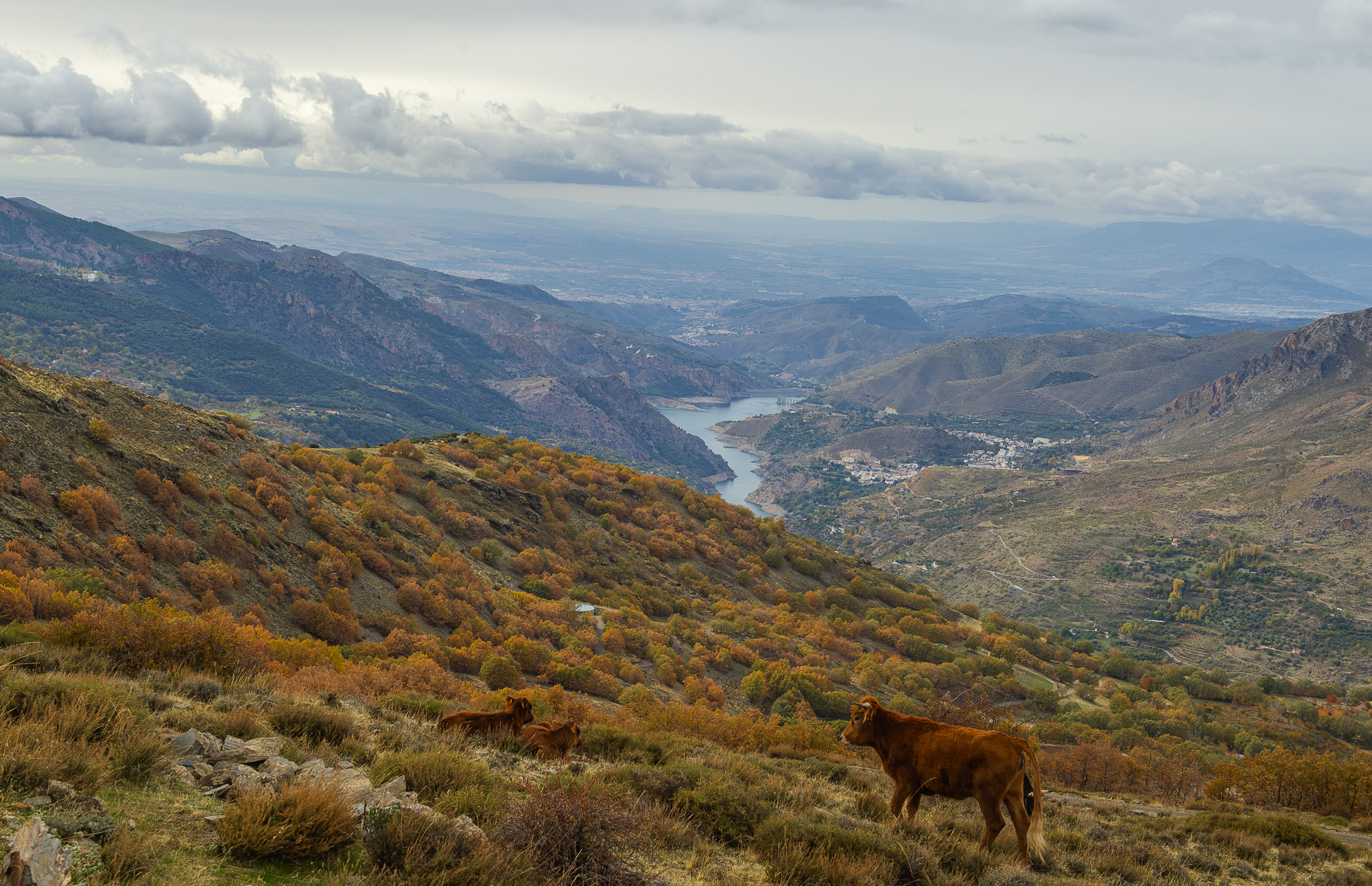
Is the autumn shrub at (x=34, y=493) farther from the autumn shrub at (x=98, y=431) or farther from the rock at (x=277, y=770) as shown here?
the rock at (x=277, y=770)

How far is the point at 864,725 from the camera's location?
923cm

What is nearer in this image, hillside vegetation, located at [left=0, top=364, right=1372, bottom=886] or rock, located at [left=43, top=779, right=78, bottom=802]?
rock, located at [left=43, top=779, right=78, bottom=802]

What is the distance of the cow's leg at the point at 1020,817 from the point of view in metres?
8.51

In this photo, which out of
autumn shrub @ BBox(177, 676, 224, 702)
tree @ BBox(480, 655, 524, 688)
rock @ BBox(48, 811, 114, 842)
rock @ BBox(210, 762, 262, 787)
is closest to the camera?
rock @ BBox(48, 811, 114, 842)

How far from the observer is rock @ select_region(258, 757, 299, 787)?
277 inches

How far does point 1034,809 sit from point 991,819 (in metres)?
0.56

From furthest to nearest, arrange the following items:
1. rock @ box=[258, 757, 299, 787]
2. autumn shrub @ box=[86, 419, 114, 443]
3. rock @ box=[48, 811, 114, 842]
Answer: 1. autumn shrub @ box=[86, 419, 114, 443]
2. rock @ box=[258, 757, 299, 787]
3. rock @ box=[48, 811, 114, 842]

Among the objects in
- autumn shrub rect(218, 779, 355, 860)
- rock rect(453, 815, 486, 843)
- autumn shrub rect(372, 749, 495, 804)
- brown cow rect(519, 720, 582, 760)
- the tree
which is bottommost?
the tree

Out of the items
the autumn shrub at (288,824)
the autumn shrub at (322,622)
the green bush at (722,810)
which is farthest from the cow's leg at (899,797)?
the autumn shrub at (322,622)

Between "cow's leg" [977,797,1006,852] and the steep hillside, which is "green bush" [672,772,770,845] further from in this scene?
the steep hillside

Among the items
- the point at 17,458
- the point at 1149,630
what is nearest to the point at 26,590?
the point at 17,458

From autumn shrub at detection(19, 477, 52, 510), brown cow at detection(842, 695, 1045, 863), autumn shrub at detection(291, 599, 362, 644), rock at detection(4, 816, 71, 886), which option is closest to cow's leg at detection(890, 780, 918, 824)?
brown cow at detection(842, 695, 1045, 863)

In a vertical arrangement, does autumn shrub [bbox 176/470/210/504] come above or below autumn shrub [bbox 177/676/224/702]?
below

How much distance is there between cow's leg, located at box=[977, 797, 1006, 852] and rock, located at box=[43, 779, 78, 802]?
8620 millimetres
